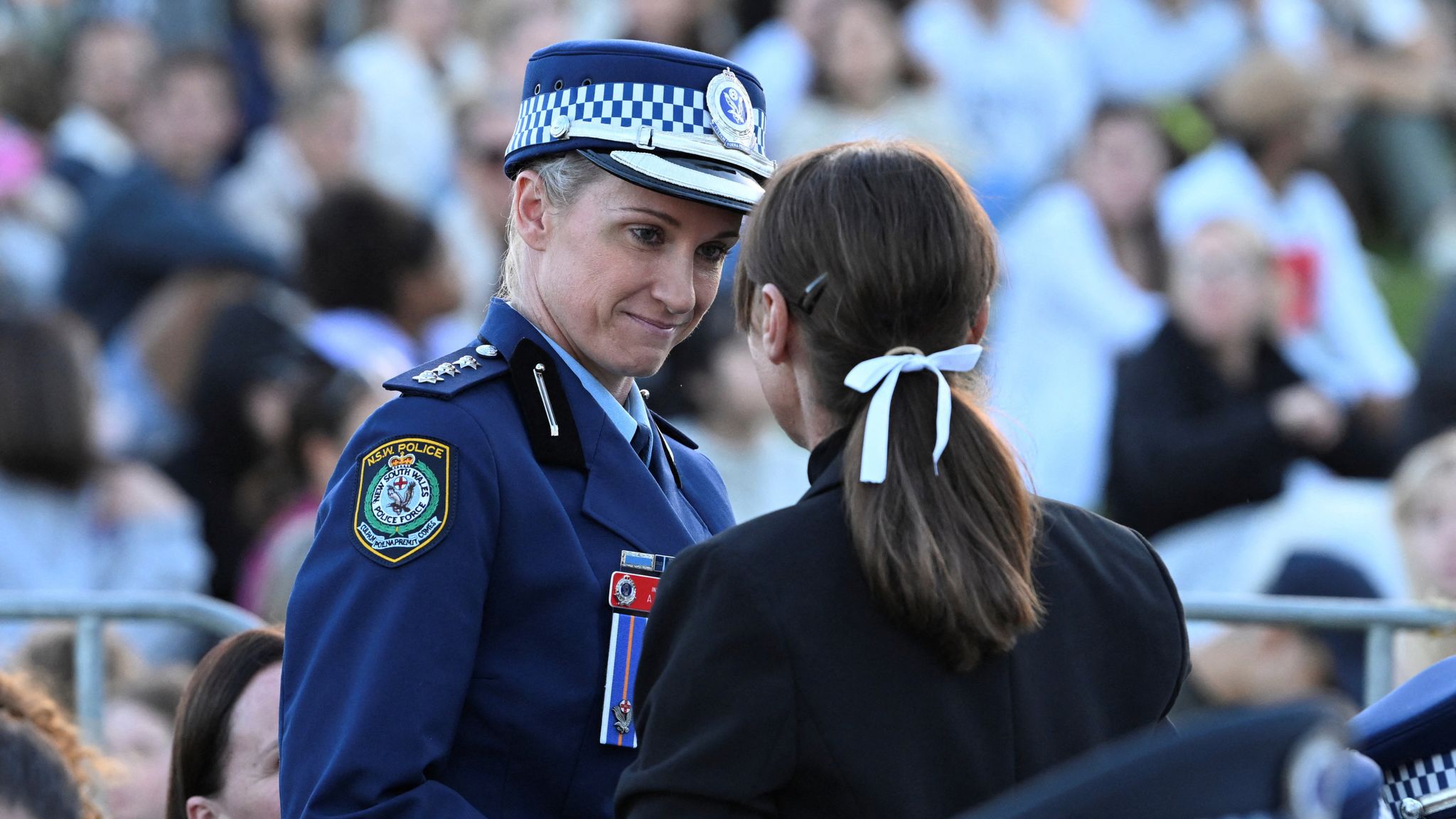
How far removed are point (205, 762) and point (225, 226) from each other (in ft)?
13.2

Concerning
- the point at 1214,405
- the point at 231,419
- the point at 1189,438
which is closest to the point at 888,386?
the point at 231,419

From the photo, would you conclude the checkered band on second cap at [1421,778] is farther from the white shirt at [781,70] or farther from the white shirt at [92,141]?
the white shirt at [92,141]

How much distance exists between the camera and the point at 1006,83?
7.91 m

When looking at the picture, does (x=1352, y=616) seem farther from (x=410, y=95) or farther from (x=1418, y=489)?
(x=410, y=95)

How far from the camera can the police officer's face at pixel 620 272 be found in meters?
2.34

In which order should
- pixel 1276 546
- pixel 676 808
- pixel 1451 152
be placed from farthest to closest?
pixel 1451 152
pixel 1276 546
pixel 676 808

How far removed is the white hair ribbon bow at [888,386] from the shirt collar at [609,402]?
19.6 inches

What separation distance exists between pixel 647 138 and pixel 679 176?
6 centimetres

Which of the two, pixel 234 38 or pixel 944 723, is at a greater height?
pixel 234 38

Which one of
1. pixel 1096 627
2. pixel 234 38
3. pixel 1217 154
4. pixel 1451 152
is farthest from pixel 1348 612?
pixel 1451 152

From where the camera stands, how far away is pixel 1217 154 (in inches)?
296

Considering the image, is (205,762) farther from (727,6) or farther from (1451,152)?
(1451,152)

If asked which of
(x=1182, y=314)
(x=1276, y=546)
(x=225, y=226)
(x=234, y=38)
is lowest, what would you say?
(x=1276, y=546)

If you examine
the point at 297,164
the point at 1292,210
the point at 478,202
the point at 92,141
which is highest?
the point at 92,141
